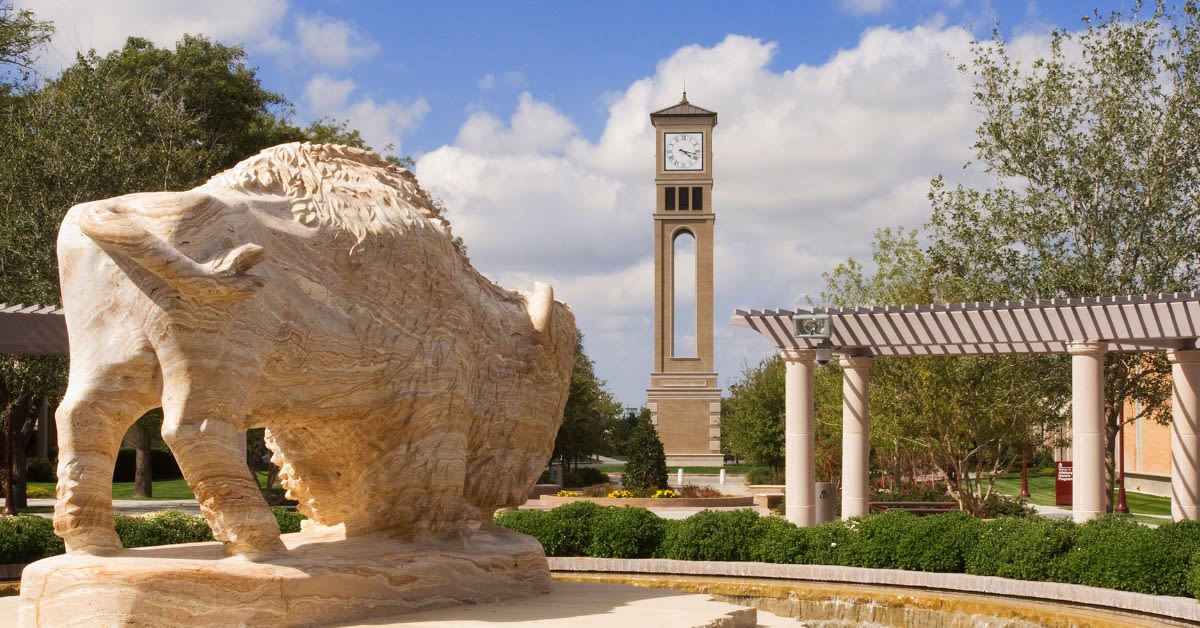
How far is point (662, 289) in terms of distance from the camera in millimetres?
61031

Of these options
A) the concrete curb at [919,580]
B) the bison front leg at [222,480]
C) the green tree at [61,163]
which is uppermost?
the green tree at [61,163]

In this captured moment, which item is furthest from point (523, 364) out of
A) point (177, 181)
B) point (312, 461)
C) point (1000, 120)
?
point (177, 181)

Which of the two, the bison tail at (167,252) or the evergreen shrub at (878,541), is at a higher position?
the bison tail at (167,252)

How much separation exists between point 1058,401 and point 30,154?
71.6 feet

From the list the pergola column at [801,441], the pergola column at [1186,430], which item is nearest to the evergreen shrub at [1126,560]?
the pergola column at [1186,430]

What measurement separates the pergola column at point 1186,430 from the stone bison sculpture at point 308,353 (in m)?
11.1

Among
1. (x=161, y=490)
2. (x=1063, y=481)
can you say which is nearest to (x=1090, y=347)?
(x=1063, y=481)

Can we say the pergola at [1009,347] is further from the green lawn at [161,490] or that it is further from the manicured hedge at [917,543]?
the green lawn at [161,490]

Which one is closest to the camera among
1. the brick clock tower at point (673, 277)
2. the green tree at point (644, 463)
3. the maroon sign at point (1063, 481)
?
the maroon sign at point (1063, 481)

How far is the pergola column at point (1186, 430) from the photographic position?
1831 cm

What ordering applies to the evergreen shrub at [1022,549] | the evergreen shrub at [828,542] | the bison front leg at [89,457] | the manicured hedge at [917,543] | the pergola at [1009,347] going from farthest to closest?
1. the pergola at [1009,347]
2. the evergreen shrub at [828,542]
3. the evergreen shrub at [1022,549]
4. the manicured hedge at [917,543]
5. the bison front leg at [89,457]

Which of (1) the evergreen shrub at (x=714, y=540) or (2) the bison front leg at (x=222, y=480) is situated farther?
(1) the evergreen shrub at (x=714, y=540)

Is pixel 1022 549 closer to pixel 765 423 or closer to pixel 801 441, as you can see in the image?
pixel 801 441

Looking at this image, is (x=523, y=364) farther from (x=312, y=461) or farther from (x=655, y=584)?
(x=655, y=584)
